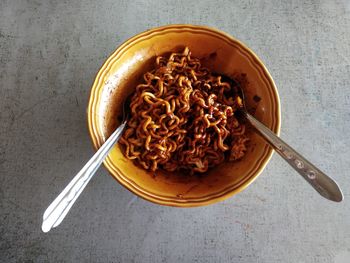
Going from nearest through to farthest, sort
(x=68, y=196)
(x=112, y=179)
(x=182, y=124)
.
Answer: (x=68, y=196)
(x=182, y=124)
(x=112, y=179)

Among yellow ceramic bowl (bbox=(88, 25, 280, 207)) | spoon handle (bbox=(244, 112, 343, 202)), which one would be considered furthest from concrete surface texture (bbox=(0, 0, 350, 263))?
spoon handle (bbox=(244, 112, 343, 202))

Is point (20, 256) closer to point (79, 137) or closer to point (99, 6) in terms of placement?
point (79, 137)

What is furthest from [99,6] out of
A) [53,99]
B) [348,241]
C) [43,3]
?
[348,241]

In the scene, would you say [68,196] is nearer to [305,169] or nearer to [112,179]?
[112,179]

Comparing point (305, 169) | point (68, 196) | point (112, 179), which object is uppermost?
point (305, 169)

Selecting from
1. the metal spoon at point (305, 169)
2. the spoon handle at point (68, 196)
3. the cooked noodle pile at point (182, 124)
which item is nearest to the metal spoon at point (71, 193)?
the spoon handle at point (68, 196)

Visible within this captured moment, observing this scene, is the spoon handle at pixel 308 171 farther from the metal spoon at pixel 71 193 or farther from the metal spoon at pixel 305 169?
the metal spoon at pixel 71 193

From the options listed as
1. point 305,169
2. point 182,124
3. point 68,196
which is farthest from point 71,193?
point 305,169
